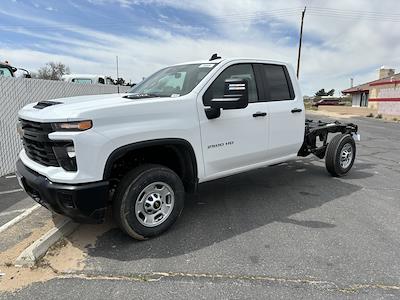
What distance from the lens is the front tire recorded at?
386 cm

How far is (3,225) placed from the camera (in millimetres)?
4668

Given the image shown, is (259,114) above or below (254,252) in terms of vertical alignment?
above

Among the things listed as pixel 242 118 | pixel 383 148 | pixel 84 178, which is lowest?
pixel 383 148

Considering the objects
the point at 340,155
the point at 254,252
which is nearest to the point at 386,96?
the point at 340,155

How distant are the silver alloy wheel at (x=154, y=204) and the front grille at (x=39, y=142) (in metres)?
0.96

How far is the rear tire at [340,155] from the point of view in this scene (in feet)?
22.5

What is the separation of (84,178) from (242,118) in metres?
2.23

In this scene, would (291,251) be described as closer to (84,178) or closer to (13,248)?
(84,178)

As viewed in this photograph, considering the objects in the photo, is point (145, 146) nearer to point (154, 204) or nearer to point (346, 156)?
point (154, 204)

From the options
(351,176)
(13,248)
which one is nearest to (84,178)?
(13,248)

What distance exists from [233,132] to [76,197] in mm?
2142

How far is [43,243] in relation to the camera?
3.86 meters

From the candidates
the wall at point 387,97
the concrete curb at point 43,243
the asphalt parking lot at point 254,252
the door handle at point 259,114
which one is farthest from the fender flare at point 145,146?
the wall at point 387,97

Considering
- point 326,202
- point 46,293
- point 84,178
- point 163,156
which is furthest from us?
point 326,202
